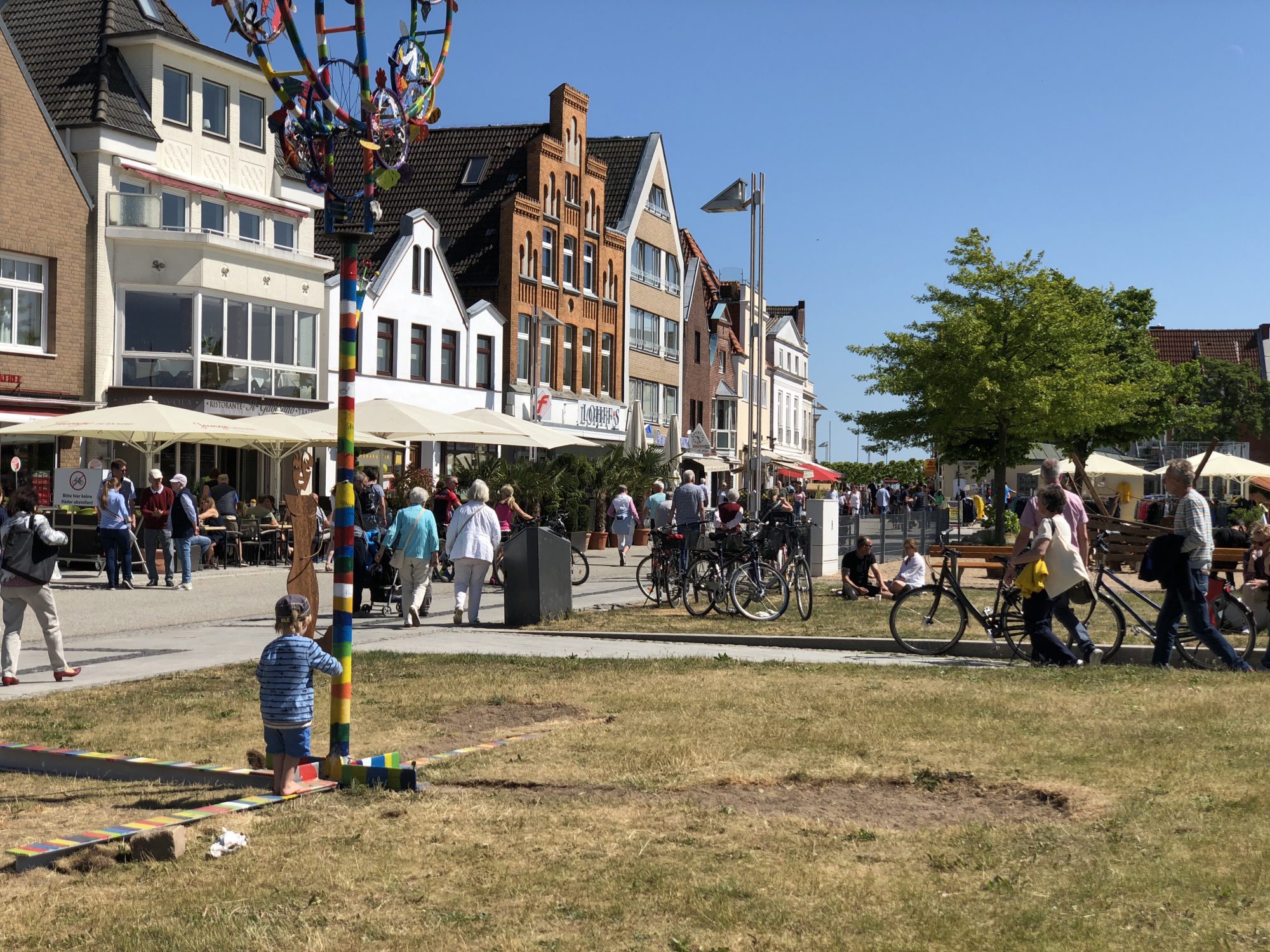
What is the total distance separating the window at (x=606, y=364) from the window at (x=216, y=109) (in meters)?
20.7

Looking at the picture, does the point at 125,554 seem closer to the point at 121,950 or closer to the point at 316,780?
the point at 316,780

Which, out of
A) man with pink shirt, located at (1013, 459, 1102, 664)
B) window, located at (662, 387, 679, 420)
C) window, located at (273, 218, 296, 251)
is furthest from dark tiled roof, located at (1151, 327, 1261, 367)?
man with pink shirt, located at (1013, 459, 1102, 664)

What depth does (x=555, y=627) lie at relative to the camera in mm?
16516

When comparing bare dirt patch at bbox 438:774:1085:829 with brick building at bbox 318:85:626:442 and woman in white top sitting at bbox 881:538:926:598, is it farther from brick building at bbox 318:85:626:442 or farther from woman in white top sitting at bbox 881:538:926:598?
brick building at bbox 318:85:626:442

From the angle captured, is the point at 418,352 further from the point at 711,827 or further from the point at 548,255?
the point at 711,827

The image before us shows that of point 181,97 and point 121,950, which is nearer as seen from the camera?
point 121,950

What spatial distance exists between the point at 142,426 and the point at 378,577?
327 inches

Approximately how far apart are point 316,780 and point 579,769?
143cm

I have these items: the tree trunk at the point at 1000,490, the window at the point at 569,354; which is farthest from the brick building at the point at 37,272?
the window at the point at 569,354

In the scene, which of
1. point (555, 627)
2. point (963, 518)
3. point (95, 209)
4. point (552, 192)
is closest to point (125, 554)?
point (555, 627)

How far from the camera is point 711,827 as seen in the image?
6840mm

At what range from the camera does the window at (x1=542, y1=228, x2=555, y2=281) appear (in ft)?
165

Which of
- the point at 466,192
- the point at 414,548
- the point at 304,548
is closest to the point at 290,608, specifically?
the point at 304,548

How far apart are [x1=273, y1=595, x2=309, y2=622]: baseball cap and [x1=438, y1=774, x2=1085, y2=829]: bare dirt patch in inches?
46.0
